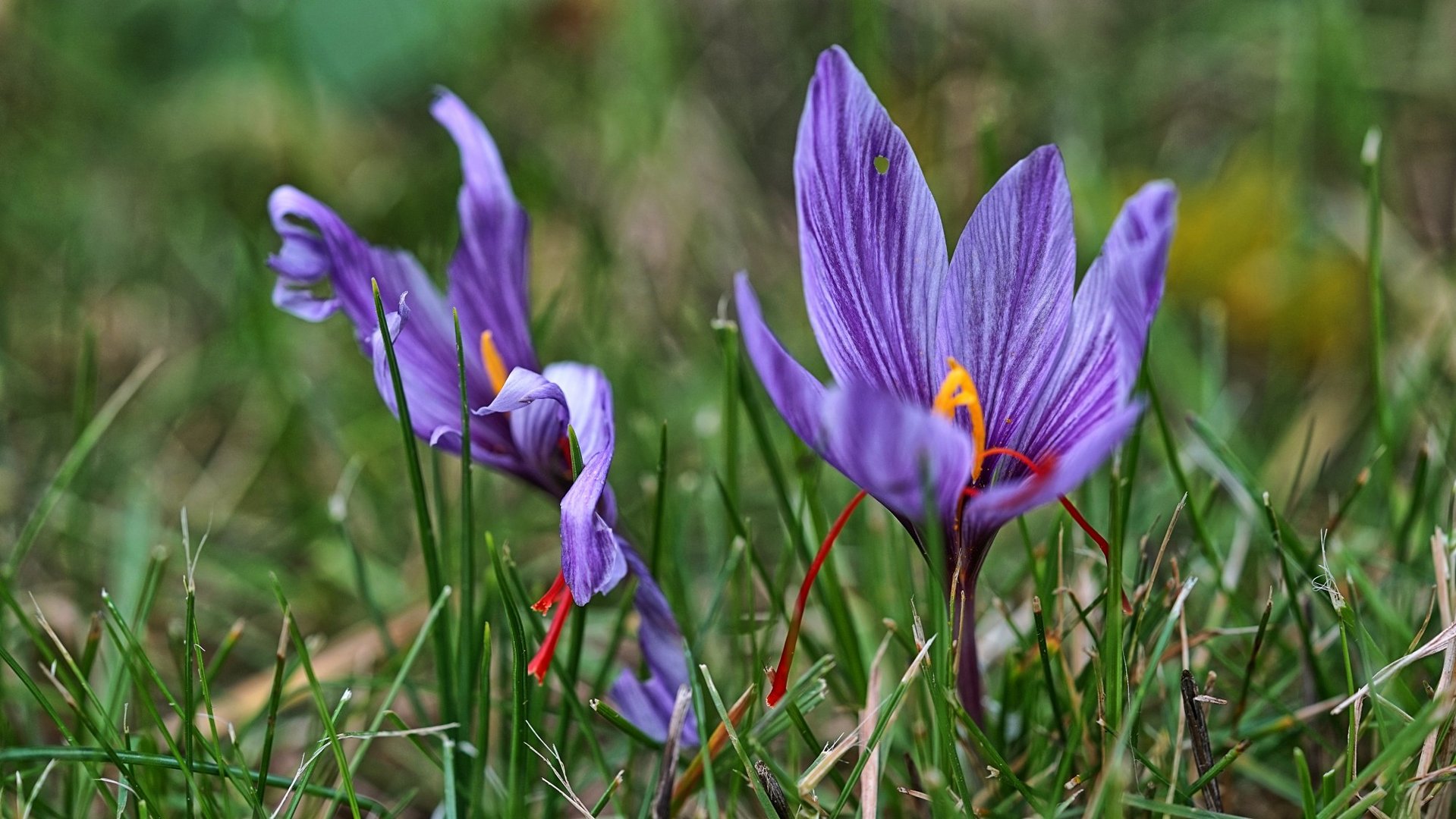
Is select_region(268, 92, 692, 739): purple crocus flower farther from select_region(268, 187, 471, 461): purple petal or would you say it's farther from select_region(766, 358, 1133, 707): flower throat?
select_region(766, 358, 1133, 707): flower throat

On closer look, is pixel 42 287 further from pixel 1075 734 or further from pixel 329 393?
pixel 1075 734

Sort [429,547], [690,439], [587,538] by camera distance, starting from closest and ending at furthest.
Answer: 1. [587,538]
2. [429,547]
3. [690,439]

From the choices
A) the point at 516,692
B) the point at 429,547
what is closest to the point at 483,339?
the point at 429,547

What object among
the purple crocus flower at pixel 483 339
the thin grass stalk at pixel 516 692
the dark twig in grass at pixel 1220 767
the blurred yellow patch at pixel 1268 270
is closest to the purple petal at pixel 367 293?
the purple crocus flower at pixel 483 339

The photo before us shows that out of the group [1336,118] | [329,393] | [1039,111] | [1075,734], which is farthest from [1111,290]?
[1039,111]

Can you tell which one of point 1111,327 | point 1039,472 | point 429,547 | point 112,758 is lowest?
point 112,758

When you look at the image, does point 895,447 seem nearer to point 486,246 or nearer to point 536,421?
point 536,421
